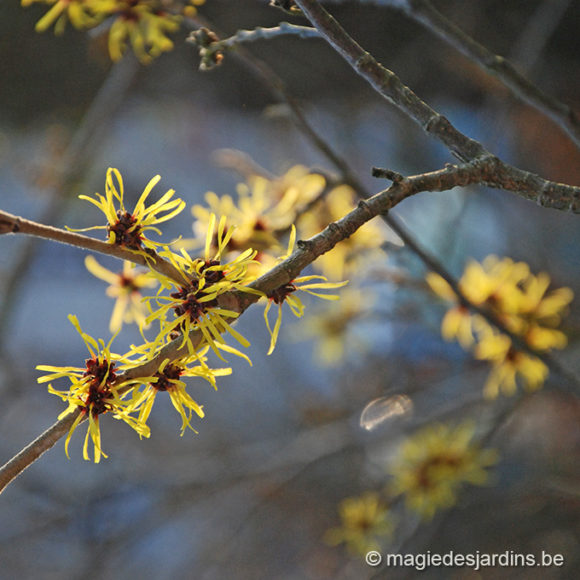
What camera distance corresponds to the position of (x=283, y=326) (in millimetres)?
1706

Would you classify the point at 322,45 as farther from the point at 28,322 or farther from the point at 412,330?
the point at 28,322

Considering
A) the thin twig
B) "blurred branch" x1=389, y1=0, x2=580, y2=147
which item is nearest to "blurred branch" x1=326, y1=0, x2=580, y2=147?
"blurred branch" x1=389, y1=0, x2=580, y2=147

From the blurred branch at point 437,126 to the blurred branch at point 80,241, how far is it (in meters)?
0.16

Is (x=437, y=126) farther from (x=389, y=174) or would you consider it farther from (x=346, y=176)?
(x=346, y=176)

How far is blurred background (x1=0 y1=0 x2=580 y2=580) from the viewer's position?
42.7 inches

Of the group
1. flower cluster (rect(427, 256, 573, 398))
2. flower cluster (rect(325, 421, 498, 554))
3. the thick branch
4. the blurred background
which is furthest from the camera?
the blurred background

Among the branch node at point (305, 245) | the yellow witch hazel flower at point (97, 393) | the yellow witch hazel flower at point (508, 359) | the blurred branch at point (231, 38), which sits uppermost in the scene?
the blurred branch at point (231, 38)

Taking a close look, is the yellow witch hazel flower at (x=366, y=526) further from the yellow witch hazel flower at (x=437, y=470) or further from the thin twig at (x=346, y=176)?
the thin twig at (x=346, y=176)

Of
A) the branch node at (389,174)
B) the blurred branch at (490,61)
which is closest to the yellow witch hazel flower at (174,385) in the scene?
the branch node at (389,174)

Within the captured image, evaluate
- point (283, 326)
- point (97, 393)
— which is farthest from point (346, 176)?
point (283, 326)
